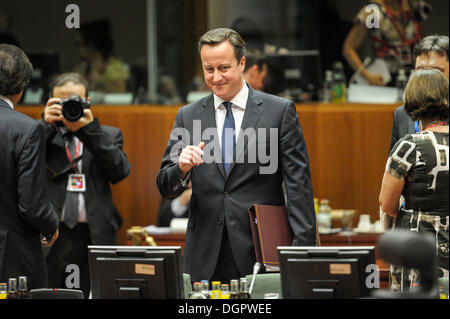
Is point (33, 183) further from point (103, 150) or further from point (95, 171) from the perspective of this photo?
point (95, 171)

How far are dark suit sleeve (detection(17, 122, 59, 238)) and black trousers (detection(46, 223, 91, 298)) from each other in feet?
3.69

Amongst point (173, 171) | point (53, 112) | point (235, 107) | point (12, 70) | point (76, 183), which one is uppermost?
point (12, 70)

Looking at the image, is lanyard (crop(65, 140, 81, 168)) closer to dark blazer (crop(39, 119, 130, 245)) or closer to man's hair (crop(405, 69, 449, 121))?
dark blazer (crop(39, 119, 130, 245))

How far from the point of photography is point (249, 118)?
3.20 meters

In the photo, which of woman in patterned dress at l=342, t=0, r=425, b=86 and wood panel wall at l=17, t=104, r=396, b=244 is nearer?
wood panel wall at l=17, t=104, r=396, b=244

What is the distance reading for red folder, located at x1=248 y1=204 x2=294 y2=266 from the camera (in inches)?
118

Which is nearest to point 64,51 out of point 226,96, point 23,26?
point 23,26

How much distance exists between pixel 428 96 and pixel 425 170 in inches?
10.3

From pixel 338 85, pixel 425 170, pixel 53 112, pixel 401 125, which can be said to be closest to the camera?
pixel 425 170

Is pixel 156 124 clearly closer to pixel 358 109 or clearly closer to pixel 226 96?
pixel 358 109

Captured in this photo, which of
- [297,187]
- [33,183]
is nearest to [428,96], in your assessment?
[297,187]

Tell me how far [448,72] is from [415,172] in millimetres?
1381

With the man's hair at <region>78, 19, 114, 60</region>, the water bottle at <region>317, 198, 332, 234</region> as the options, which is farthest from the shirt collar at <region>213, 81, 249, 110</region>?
the man's hair at <region>78, 19, 114, 60</region>
